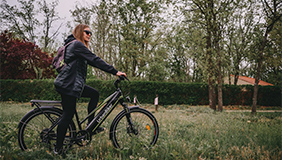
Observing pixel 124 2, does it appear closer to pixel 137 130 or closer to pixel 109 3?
pixel 109 3

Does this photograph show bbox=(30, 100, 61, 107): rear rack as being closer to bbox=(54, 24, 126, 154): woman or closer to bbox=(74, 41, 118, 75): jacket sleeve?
bbox=(54, 24, 126, 154): woman

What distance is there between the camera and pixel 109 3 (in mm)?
17516

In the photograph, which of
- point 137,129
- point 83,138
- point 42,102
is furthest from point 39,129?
point 137,129

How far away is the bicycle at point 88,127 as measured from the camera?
2.87m

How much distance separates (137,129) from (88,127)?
0.94m

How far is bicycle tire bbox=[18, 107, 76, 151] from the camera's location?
284cm

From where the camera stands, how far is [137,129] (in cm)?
325

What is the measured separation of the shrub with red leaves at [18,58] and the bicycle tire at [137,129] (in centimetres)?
1665

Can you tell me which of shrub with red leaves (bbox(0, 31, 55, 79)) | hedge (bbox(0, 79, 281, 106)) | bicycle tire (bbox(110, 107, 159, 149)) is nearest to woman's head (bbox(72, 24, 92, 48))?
bicycle tire (bbox(110, 107, 159, 149))

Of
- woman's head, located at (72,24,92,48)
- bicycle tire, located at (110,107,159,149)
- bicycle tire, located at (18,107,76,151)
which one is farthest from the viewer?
bicycle tire, located at (110,107,159,149)

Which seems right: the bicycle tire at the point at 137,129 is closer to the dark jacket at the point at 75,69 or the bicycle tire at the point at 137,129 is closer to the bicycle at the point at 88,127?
the bicycle at the point at 88,127

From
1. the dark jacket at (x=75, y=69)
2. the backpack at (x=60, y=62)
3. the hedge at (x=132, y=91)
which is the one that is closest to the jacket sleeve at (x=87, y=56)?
the dark jacket at (x=75, y=69)

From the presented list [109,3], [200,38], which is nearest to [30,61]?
[109,3]

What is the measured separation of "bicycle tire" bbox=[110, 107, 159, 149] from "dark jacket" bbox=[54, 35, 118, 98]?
0.92 metres
